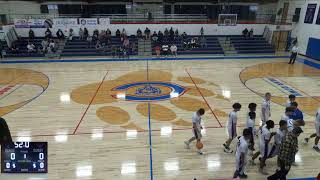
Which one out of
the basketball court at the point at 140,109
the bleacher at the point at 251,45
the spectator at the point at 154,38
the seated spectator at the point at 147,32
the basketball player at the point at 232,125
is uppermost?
the seated spectator at the point at 147,32

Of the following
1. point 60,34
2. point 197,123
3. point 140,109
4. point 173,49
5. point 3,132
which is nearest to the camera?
point 3,132

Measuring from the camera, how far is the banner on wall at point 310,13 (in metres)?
19.6

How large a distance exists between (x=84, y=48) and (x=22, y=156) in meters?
17.2

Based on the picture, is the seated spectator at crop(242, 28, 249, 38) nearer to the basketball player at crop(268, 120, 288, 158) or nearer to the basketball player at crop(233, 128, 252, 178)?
the basketball player at crop(268, 120, 288, 158)

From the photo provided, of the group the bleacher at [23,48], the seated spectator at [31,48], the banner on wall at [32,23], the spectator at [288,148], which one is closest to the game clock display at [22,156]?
the spectator at [288,148]

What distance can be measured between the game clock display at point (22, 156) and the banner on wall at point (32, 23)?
19.1 m

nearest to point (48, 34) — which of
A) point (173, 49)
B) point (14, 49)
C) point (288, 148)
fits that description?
point (14, 49)

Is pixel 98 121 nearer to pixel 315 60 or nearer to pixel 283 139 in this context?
pixel 283 139

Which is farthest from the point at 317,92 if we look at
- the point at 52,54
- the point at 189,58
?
the point at 52,54

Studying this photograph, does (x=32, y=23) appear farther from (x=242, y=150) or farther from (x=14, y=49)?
(x=242, y=150)

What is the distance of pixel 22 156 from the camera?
4141 millimetres

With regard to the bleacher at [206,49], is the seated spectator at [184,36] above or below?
above

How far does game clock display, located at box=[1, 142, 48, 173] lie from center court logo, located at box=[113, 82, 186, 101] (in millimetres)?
6989

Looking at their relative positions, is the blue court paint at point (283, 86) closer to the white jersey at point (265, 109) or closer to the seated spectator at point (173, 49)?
the white jersey at point (265, 109)
